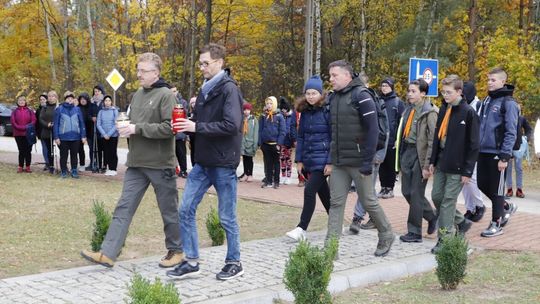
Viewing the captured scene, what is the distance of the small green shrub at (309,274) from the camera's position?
4973mm

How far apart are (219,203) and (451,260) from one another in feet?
7.25

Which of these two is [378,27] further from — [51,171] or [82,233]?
[82,233]

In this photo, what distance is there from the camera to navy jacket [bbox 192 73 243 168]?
5.75 meters

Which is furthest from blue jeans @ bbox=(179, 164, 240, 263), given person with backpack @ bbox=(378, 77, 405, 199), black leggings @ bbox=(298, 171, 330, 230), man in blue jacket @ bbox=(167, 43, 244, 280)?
person with backpack @ bbox=(378, 77, 405, 199)

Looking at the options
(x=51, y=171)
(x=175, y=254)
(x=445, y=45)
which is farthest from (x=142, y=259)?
(x=445, y=45)

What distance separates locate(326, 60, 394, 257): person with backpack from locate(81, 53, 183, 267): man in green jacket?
1.76m

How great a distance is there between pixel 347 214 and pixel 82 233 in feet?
13.3

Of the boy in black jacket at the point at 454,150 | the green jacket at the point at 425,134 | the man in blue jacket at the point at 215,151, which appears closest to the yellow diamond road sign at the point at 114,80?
the green jacket at the point at 425,134

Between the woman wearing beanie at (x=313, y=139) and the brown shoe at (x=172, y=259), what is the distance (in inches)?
74.2

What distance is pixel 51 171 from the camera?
1565cm

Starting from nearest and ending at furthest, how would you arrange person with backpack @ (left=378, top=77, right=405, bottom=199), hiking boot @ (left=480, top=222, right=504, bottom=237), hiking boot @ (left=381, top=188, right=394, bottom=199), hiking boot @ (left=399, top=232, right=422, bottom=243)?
hiking boot @ (left=399, top=232, right=422, bottom=243), hiking boot @ (left=480, top=222, right=504, bottom=237), person with backpack @ (left=378, top=77, right=405, bottom=199), hiking boot @ (left=381, top=188, right=394, bottom=199)

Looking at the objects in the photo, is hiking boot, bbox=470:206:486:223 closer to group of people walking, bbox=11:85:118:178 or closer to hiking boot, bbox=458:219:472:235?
hiking boot, bbox=458:219:472:235

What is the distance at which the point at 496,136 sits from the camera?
8.27 metres

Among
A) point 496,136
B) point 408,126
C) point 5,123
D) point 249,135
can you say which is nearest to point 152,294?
point 408,126
